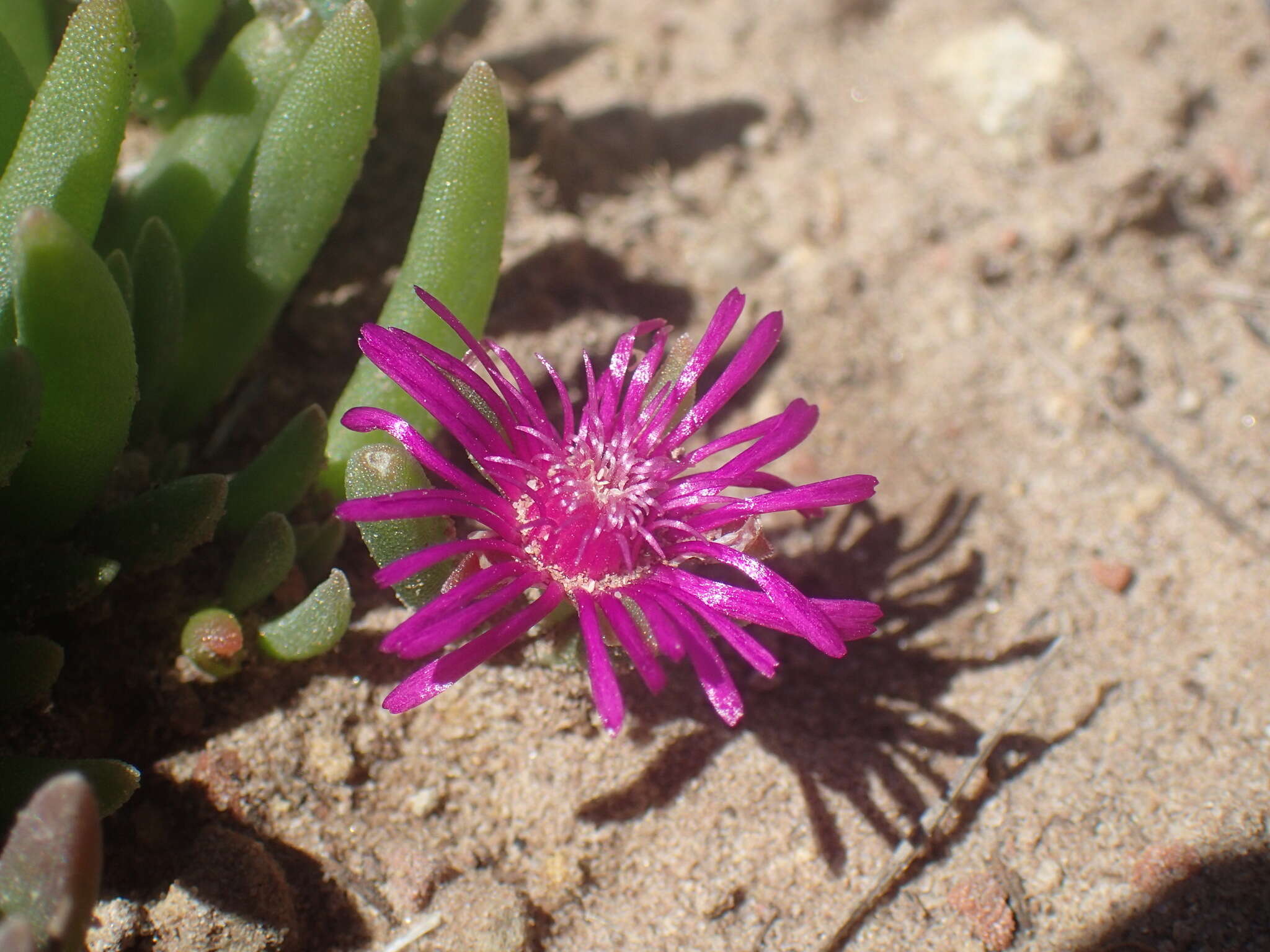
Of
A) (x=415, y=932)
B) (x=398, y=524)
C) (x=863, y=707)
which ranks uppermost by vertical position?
(x=398, y=524)

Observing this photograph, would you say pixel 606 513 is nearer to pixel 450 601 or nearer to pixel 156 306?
pixel 450 601

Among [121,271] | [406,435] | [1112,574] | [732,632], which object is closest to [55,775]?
[406,435]

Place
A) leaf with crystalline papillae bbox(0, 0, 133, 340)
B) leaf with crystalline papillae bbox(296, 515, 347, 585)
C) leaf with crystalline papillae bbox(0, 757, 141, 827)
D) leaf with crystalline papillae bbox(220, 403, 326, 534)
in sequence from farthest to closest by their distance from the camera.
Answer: leaf with crystalline papillae bbox(296, 515, 347, 585) → leaf with crystalline papillae bbox(220, 403, 326, 534) → leaf with crystalline papillae bbox(0, 0, 133, 340) → leaf with crystalline papillae bbox(0, 757, 141, 827)

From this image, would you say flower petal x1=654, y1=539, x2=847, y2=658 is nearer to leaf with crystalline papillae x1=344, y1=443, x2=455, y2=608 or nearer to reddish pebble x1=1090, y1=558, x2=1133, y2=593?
leaf with crystalline papillae x1=344, y1=443, x2=455, y2=608

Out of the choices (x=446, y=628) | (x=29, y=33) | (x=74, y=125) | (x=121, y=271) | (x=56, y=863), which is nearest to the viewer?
(x=56, y=863)

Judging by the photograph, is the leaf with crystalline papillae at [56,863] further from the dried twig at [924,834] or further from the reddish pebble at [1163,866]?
the reddish pebble at [1163,866]

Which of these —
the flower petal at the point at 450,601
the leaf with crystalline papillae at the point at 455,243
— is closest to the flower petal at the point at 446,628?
the flower petal at the point at 450,601

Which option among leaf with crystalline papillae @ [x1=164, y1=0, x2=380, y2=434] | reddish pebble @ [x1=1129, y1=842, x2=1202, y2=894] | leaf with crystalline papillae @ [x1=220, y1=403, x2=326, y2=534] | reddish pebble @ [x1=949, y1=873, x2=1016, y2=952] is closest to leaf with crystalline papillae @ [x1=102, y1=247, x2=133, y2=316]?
leaf with crystalline papillae @ [x1=164, y1=0, x2=380, y2=434]
